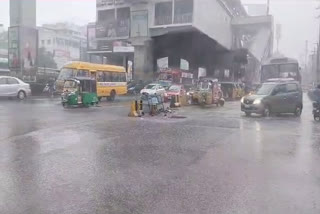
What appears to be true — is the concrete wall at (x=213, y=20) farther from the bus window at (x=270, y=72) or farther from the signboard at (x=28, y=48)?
the signboard at (x=28, y=48)

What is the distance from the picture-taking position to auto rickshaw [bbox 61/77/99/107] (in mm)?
20766

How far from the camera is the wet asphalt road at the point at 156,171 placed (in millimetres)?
5023

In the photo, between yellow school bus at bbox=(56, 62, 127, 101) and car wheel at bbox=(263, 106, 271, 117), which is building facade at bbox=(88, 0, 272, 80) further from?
car wheel at bbox=(263, 106, 271, 117)

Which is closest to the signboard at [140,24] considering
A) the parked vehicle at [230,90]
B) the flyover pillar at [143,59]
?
the flyover pillar at [143,59]

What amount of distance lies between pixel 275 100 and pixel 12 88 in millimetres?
16329

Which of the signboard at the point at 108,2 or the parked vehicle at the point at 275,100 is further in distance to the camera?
the signboard at the point at 108,2

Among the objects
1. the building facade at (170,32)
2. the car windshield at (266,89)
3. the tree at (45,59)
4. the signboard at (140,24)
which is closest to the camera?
the car windshield at (266,89)

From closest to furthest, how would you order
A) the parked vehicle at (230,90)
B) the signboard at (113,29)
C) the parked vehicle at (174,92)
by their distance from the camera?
the parked vehicle at (174,92) → the parked vehicle at (230,90) → the signboard at (113,29)

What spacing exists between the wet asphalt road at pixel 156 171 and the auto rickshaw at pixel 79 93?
27.8ft

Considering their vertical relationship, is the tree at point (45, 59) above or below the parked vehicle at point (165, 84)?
above

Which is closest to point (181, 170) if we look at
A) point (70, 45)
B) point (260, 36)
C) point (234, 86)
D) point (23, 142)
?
point (23, 142)

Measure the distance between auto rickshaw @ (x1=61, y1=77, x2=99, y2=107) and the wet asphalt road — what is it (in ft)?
27.8

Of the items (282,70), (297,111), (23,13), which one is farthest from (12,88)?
(282,70)

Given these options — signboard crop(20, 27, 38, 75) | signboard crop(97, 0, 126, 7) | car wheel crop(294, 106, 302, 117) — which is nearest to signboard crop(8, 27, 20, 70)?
signboard crop(20, 27, 38, 75)
